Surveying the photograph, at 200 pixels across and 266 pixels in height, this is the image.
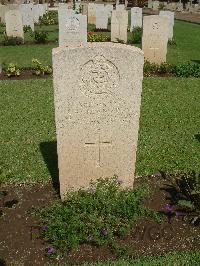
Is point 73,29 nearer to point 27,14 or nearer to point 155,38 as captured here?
point 155,38

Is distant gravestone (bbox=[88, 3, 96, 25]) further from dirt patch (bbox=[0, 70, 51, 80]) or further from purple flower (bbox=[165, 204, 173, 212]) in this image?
purple flower (bbox=[165, 204, 173, 212])

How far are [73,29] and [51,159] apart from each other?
304 inches

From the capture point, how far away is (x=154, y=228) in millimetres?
4348

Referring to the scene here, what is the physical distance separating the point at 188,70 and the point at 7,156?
7.32 m

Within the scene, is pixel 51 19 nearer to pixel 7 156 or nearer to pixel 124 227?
pixel 7 156

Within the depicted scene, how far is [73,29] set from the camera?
41.7 ft

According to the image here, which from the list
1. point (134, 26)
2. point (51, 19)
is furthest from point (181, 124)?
point (51, 19)

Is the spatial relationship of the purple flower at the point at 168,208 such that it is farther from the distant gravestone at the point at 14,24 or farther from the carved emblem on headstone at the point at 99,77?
the distant gravestone at the point at 14,24

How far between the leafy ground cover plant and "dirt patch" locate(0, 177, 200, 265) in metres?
0.09

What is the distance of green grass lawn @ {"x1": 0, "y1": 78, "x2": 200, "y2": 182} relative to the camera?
5.92 metres

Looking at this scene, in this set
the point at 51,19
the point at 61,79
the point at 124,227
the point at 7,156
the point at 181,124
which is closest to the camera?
the point at 61,79

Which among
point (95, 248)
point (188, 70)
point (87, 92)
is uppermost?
point (87, 92)

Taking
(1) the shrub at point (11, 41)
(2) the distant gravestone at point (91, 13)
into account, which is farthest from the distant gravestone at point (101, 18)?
(1) the shrub at point (11, 41)

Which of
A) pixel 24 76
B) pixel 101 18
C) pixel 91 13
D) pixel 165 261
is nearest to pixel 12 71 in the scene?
pixel 24 76
